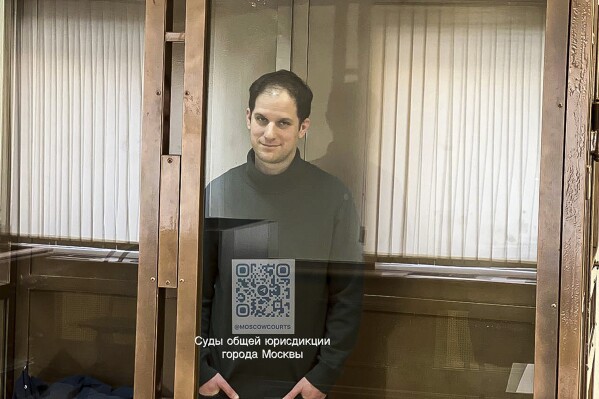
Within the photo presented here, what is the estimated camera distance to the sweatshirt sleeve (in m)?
1.90

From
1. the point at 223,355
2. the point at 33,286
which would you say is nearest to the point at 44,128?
the point at 33,286

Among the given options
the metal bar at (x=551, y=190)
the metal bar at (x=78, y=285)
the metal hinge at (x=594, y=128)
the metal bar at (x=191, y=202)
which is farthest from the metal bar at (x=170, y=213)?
the metal hinge at (x=594, y=128)

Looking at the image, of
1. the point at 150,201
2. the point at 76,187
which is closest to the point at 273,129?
the point at 150,201

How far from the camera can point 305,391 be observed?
1.96 metres

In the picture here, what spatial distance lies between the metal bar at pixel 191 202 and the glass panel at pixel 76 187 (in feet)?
0.39

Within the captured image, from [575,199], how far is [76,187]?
1116 mm

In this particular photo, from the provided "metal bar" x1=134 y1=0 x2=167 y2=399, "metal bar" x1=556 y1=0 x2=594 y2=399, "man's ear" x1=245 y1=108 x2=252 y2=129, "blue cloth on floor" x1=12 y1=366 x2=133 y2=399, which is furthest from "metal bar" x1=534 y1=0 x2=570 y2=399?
"blue cloth on floor" x1=12 y1=366 x2=133 y2=399

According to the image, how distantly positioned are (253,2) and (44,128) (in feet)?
1.90

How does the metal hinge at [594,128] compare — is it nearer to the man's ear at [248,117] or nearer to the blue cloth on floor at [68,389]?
the man's ear at [248,117]

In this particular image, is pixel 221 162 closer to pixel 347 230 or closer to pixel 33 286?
pixel 347 230

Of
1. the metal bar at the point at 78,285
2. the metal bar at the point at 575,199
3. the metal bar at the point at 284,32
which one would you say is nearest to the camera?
the metal bar at the point at 575,199

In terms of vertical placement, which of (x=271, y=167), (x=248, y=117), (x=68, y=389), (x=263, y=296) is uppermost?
(x=248, y=117)

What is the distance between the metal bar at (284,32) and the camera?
1902mm

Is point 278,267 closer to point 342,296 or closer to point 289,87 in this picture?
point 342,296
